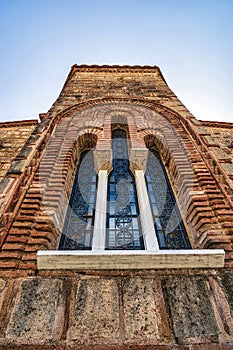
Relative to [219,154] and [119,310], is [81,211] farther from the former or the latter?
[219,154]

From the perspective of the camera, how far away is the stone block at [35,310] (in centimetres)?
173

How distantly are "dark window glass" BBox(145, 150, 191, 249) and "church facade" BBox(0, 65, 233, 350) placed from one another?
0.05ft

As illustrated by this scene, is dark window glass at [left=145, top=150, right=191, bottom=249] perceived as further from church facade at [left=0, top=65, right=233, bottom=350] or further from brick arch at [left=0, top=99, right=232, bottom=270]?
brick arch at [left=0, top=99, right=232, bottom=270]

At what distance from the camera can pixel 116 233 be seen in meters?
2.87

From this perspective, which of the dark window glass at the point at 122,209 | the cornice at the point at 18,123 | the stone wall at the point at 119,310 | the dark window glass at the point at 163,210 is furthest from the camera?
the cornice at the point at 18,123

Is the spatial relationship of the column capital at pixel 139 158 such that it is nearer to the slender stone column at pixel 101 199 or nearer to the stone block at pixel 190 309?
the slender stone column at pixel 101 199

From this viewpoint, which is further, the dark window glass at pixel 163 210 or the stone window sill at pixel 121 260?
the dark window glass at pixel 163 210

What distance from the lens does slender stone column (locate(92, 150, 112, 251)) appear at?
255cm

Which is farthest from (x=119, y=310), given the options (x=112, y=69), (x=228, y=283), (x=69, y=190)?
(x=112, y=69)

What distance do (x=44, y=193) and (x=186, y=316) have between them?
2083mm

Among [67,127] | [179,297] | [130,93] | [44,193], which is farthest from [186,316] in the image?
[130,93]

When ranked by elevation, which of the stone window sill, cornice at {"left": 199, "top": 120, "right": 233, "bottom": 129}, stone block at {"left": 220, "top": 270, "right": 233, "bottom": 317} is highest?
cornice at {"left": 199, "top": 120, "right": 233, "bottom": 129}

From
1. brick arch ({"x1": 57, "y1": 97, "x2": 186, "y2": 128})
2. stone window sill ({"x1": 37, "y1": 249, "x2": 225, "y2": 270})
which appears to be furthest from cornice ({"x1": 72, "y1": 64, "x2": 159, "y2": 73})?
stone window sill ({"x1": 37, "y1": 249, "x2": 225, "y2": 270})

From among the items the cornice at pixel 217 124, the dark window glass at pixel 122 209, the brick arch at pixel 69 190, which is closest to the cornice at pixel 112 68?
the cornice at pixel 217 124
